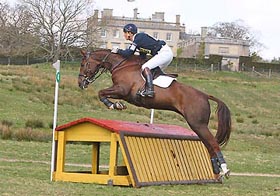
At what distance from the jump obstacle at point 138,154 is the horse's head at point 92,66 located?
1.04m

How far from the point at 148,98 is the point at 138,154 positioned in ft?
3.52

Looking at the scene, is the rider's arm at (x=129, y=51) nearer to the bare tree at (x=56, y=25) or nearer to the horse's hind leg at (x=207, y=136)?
the horse's hind leg at (x=207, y=136)

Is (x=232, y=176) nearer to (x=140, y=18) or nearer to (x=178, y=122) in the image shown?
(x=178, y=122)

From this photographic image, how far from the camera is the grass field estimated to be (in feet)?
43.3

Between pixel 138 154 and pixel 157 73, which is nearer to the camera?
pixel 138 154

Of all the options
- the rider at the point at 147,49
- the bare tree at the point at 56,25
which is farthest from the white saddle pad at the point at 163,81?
the bare tree at the point at 56,25

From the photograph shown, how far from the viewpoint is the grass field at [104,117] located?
13195 millimetres

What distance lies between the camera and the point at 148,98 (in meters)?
14.0

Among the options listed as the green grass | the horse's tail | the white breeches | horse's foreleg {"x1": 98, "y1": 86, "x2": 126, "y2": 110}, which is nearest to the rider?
the white breeches

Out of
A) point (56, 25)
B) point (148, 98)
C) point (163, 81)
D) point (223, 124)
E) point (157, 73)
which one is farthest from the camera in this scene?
point (56, 25)

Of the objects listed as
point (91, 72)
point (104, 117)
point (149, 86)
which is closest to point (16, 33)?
point (104, 117)

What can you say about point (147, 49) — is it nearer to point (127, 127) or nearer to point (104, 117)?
point (127, 127)

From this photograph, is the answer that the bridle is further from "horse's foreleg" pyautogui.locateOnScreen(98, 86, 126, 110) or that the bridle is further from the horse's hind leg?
the horse's hind leg

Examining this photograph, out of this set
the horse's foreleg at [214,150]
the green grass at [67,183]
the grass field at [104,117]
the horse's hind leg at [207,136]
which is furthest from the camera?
the horse's foreleg at [214,150]
